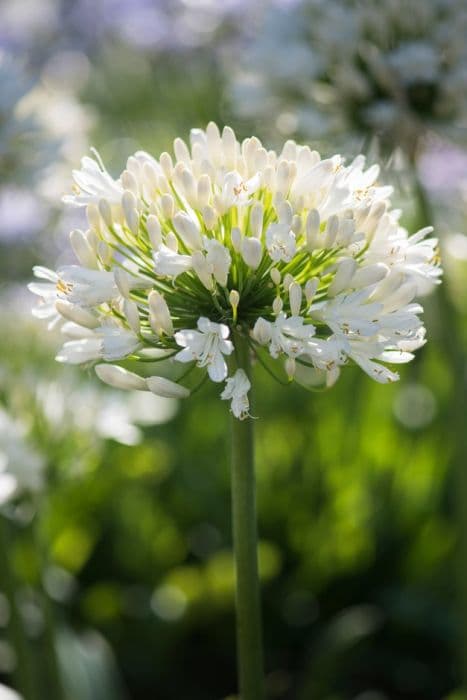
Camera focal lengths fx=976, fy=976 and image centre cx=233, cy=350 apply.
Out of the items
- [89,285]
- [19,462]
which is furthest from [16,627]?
[89,285]

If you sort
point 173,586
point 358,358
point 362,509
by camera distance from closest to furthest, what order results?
1. point 358,358
2. point 173,586
3. point 362,509

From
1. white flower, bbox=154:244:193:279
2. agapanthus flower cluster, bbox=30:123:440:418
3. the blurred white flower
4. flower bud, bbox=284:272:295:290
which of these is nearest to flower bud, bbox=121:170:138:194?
agapanthus flower cluster, bbox=30:123:440:418

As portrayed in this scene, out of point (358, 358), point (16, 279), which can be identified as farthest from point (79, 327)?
point (16, 279)

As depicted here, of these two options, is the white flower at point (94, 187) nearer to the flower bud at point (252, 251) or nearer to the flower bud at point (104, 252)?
the flower bud at point (104, 252)

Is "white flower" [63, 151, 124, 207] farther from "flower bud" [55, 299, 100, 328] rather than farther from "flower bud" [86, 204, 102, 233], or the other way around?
"flower bud" [55, 299, 100, 328]

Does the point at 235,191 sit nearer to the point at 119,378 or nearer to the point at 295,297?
the point at 295,297

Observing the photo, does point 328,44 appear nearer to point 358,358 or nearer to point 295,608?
point 358,358
